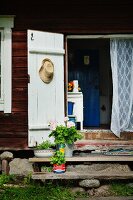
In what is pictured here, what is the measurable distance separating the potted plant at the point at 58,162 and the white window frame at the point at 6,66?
193cm

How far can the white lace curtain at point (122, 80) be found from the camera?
8414mm

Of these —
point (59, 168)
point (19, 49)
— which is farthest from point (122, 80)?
point (59, 168)

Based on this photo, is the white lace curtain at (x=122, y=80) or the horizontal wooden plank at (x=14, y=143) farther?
the white lace curtain at (x=122, y=80)

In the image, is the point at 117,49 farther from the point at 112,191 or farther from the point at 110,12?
the point at 112,191

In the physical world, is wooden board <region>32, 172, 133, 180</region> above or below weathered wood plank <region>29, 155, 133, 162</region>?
below

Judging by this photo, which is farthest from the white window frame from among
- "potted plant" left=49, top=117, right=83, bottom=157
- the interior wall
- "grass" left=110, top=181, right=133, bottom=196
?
the interior wall

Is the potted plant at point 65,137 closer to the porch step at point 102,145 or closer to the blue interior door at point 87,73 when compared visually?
the porch step at point 102,145

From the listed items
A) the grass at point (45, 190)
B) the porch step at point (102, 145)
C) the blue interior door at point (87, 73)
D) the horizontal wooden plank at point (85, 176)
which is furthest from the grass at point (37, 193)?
the blue interior door at point (87, 73)

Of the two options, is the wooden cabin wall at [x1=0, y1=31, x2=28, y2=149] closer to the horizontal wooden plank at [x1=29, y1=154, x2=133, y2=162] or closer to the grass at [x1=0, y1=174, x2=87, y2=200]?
the horizontal wooden plank at [x1=29, y1=154, x2=133, y2=162]

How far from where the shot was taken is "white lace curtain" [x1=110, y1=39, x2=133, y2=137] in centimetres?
841

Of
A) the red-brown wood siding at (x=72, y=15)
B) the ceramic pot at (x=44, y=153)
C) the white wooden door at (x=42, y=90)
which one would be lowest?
the ceramic pot at (x=44, y=153)

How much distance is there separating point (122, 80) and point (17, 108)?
252 centimetres

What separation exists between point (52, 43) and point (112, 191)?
11.4 ft

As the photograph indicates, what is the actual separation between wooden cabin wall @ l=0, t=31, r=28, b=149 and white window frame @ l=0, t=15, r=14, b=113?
0.30 ft
